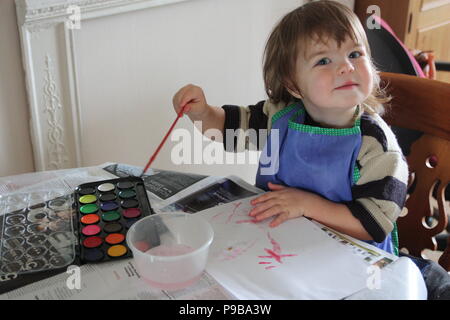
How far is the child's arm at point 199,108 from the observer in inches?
39.8

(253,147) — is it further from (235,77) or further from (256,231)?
(235,77)

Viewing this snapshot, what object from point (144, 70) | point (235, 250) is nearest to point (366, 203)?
point (235, 250)

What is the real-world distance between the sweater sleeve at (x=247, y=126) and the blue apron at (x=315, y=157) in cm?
8

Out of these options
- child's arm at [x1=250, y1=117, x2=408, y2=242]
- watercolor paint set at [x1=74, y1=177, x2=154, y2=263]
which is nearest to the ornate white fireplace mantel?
watercolor paint set at [x1=74, y1=177, x2=154, y2=263]

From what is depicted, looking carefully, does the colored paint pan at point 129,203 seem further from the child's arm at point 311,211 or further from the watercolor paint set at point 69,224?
the child's arm at point 311,211

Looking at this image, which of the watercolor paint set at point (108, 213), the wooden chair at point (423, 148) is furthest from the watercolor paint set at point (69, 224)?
the wooden chair at point (423, 148)

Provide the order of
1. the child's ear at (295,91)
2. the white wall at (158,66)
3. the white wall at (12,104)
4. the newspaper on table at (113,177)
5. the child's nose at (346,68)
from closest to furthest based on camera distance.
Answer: the newspaper on table at (113,177)
the child's nose at (346,68)
the child's ear at (295,91)
the white wall at (12,104)
the white wall at (158,66)

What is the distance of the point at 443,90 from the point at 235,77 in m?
0.75

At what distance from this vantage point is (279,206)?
83cm

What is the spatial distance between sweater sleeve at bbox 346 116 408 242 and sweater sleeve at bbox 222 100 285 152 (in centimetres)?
22

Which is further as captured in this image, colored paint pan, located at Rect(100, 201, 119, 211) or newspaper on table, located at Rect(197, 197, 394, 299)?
colored paint pan, located at Rect(100, 201, 119, 211)

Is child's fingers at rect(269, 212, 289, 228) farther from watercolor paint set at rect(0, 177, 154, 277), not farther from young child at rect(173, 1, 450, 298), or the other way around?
watercolor paint set at rect(0, 177, 154, 277)

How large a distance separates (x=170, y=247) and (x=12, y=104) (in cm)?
61

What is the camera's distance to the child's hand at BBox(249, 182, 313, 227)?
2.67 ft
